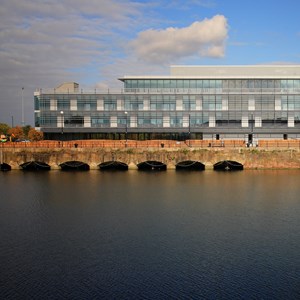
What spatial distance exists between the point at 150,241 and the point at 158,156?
44373mm

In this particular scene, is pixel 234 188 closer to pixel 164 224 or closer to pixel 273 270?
pixel 164 224

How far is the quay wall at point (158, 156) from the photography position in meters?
75.8

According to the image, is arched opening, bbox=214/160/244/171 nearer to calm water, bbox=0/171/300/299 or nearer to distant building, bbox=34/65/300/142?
calm water, bbox=0/171/300/299

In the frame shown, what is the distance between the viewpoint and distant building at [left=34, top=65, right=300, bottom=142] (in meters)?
98.8

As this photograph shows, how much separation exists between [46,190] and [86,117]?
46.2 m

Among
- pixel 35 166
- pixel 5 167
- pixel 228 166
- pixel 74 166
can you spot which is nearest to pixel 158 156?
pixel 228 166

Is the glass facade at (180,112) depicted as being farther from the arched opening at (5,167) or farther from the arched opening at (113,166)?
the arched opening at (5,167)

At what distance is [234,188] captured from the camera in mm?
55969

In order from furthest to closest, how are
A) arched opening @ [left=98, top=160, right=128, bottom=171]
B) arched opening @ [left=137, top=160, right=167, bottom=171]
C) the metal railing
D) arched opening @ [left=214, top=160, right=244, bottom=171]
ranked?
arched opening @ [left=98, top=160, right=128, bottom=171] < arched opening @ [left=137, top=160, right=167, bottom=171] < arched opening @ [left=214, top=160, right=244, bottom=171] < the metal railing

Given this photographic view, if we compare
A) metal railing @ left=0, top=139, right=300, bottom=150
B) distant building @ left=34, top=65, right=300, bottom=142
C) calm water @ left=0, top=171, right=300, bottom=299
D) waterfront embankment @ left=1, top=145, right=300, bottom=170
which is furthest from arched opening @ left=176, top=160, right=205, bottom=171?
calm water @ left=0, top=171, right=300, bottom=299

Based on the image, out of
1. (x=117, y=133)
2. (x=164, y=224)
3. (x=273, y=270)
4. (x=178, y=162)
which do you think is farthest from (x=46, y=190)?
(x=117, y=133)

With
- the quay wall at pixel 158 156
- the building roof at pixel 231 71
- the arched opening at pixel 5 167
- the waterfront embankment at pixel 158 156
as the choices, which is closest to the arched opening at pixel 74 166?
the waterfront embankment at pixel 158 156

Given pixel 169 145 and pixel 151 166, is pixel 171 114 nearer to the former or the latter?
pixel 151 166

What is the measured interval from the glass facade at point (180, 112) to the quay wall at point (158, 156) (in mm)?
22172
